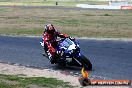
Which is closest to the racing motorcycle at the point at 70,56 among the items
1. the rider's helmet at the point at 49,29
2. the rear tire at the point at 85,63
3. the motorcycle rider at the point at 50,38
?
the rear tire at the point at 85,63

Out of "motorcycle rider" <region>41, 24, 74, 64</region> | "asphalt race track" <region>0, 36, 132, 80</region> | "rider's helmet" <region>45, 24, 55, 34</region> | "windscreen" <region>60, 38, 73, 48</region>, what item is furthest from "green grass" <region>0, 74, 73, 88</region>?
"rider's helmet" <region>45, 24, 55, 34</region>

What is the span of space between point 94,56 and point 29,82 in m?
6.44

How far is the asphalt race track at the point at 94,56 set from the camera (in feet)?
47.9

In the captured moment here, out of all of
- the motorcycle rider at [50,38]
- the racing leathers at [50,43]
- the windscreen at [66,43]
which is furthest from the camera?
the motorcycle rider at [50,38]

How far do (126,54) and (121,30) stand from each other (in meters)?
12.5

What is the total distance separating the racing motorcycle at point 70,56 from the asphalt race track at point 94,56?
259 millimetres

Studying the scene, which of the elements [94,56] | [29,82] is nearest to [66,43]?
[94,56]

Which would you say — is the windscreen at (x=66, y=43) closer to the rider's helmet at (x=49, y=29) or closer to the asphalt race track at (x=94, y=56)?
the rider's helmet at (x=49, y=29)

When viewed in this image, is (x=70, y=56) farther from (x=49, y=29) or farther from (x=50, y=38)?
(x=49, y=29)

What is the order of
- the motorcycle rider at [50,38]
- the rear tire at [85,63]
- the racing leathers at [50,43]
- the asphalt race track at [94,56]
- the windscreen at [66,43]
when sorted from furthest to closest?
the motorcycle rider at [50,38]
the racing leathers at [50,43]
the windscreen at [66,43]
the rear tire at [85,63]
the asphalt race track at [94,56]

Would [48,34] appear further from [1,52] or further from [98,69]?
[1,52]

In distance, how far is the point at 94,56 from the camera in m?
18.1

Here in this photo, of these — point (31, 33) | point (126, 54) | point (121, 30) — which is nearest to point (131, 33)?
point (121, 30)

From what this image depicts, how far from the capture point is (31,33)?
29.4 m
